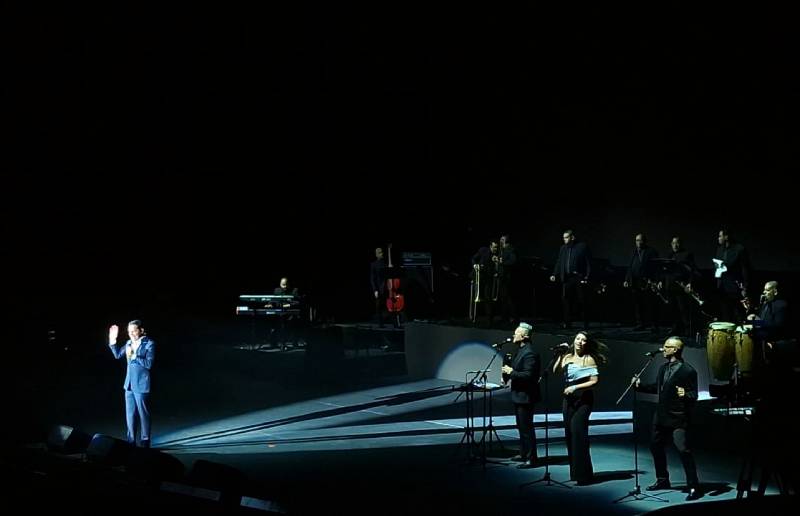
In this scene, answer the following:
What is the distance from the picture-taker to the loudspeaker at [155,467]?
9.12 m

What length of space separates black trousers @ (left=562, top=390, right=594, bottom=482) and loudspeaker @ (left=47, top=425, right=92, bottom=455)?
5.87 m

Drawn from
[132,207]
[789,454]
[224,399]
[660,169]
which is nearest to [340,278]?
[132,207]

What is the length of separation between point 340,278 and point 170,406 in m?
9.17

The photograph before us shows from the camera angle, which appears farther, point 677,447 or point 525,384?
point 525,384

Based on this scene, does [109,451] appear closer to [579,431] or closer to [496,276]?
[579,431]

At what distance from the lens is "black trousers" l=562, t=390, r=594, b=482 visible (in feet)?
39.2

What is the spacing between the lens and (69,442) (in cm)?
1210

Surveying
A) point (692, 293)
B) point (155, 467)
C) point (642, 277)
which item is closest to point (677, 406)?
point (692, 293)

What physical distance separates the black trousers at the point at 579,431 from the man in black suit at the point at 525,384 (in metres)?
0.75

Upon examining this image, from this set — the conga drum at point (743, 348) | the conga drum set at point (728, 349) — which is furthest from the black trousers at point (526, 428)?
the conga drum at point (743, 348)

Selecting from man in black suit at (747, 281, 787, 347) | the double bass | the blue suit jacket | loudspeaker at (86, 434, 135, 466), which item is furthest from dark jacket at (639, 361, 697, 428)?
the double bass

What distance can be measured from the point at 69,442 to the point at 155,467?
3461 mm

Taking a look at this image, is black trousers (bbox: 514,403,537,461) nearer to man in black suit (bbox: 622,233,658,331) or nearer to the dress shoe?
the dress shoe

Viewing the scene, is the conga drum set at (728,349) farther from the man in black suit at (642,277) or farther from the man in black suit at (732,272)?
the man in black suit at (642,277)
